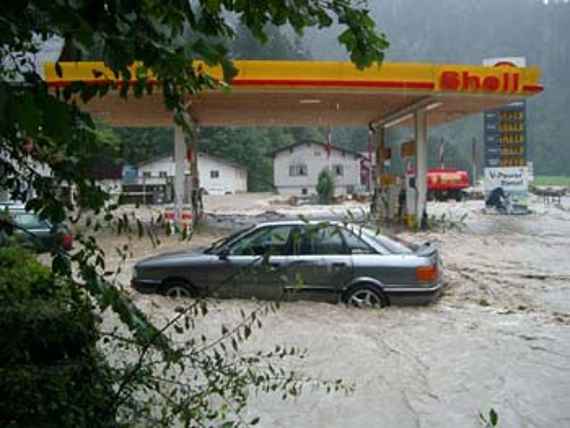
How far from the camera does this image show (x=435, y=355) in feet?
23.1

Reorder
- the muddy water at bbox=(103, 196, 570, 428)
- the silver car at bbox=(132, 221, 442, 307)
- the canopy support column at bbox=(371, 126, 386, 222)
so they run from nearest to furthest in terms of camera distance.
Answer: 1. the muddy water at bbox=(103, 196, 570, 428)
2. the silver car at bbox=(132, 221, 442, 307)
3. the canopy support column at bbox=(371, 126, 386, 222)

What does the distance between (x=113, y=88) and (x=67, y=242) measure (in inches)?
26.1

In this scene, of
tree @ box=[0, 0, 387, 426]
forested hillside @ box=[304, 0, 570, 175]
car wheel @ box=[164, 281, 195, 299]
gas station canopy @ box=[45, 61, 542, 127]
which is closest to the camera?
tree @ box=[0, 0, 387, 426]

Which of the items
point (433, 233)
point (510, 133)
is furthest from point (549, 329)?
point (510, 133)

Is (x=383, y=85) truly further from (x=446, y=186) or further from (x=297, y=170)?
(x=297, y=170)

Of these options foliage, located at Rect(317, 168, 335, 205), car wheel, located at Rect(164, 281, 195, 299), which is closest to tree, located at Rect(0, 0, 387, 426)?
car wheel, located at Rect(164, 281, 195, 299)

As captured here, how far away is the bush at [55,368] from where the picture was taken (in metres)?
3.05

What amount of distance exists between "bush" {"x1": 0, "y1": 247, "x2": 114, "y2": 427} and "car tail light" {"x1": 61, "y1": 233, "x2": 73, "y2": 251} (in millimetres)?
172

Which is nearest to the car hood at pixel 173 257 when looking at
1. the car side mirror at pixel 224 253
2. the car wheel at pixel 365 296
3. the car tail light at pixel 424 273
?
the car side mirror at pixel 224 253

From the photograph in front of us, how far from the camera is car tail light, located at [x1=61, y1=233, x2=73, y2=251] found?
9.04ft

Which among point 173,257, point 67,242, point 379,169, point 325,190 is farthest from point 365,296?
point 325,190

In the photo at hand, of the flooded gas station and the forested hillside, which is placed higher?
the forested hillside

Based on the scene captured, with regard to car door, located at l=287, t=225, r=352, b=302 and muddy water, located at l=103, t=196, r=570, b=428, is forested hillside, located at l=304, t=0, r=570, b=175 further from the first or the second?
car door, located at l=287, t=225, r=352, b=302

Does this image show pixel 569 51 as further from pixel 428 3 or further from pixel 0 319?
pixel 0 319
